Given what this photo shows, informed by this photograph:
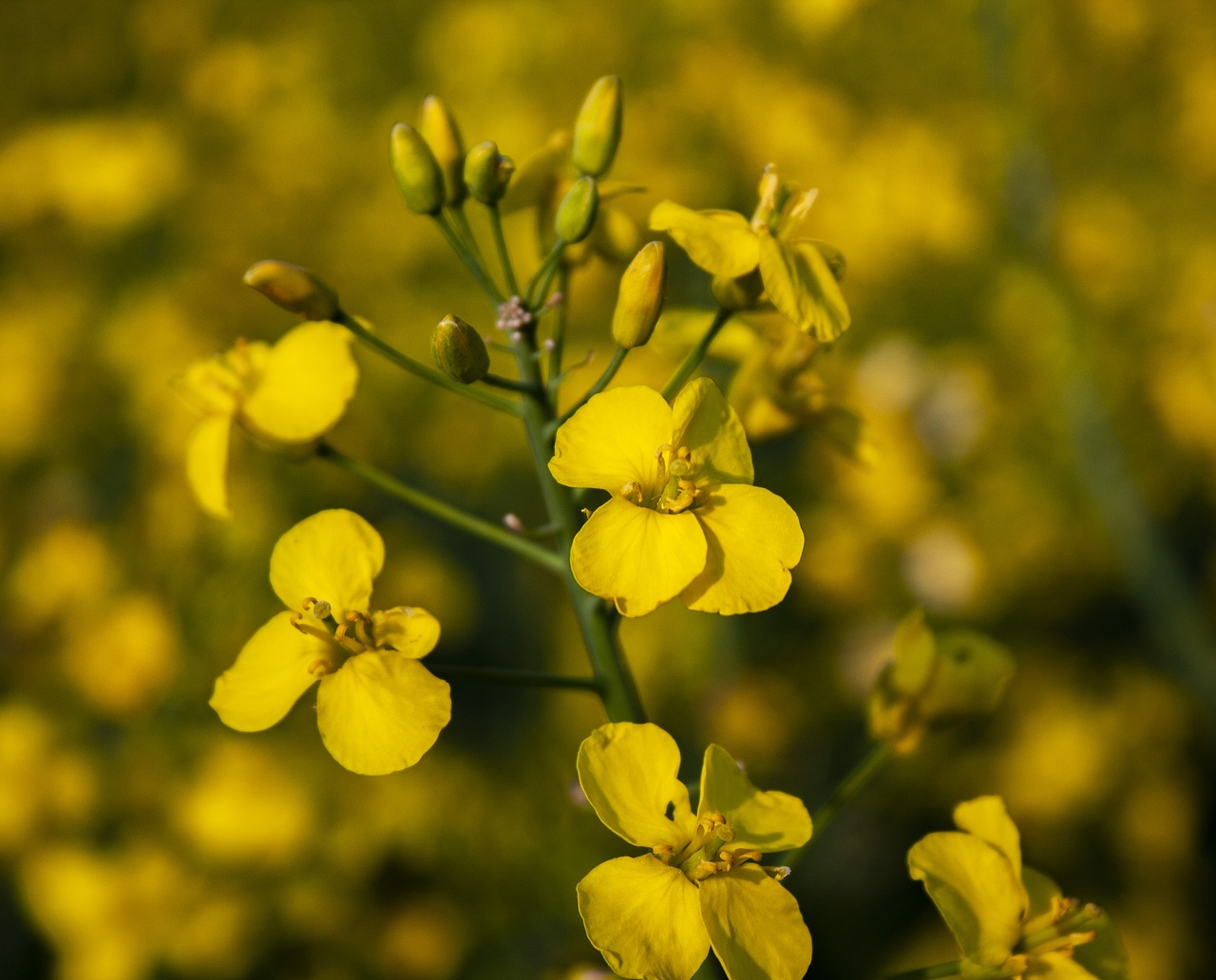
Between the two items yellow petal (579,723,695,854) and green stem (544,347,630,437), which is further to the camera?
green stem (544,347,630,437)

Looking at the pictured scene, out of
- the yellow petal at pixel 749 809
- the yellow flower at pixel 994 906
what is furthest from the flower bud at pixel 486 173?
the yellow flower at pixel 994 906

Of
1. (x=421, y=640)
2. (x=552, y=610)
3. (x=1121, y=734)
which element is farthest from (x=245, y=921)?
(x=1121, y=734)

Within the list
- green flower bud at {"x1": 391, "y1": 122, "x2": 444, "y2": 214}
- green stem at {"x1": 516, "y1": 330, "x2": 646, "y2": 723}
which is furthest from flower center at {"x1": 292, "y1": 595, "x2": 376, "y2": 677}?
green flower bud at {"x1": 391, "y1": 122, "x2": 444, "y2": 214}

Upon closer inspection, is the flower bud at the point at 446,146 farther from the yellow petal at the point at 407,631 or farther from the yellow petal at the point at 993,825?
the yellow petal at the point at 993,825

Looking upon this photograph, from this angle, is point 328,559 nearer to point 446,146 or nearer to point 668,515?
point 668,515

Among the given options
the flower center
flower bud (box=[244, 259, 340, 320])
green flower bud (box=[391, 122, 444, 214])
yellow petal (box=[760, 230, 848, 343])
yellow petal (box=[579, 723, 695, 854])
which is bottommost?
the flower center

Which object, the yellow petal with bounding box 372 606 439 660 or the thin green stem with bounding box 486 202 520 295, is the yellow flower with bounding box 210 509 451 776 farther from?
the thin green stem with bounding box 486 202 520 295
